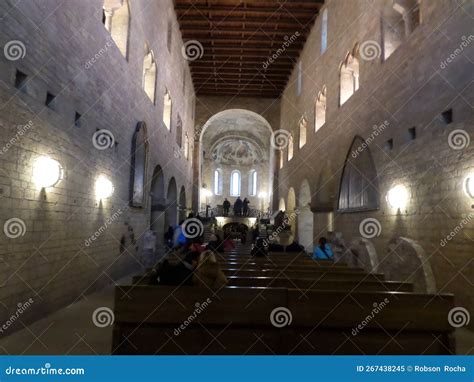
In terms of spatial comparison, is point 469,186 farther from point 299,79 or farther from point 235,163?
point 235,163

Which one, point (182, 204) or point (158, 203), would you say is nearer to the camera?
point (158, 203)

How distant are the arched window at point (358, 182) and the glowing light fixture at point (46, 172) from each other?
6.76 metres

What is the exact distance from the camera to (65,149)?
574cm

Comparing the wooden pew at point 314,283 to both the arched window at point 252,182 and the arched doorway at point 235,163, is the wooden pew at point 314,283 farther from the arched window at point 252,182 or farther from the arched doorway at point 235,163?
the arched window at point 252,182

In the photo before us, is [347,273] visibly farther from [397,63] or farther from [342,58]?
[342,58]

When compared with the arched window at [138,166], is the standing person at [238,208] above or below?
above

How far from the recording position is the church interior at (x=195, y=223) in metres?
3.42

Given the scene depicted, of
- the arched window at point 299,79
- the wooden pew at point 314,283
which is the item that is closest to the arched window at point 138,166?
the wooden pew at point 314,283

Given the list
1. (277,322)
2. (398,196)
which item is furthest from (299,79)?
(277,322)

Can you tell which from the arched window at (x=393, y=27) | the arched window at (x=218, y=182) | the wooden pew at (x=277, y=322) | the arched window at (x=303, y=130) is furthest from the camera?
the arched window at (x=218, y=182)

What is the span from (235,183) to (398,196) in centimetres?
3112

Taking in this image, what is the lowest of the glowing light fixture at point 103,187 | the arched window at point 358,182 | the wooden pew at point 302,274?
the wooden pew at point 302,274

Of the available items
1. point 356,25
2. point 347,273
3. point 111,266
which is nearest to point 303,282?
point 347,273

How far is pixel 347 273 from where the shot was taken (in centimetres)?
522
